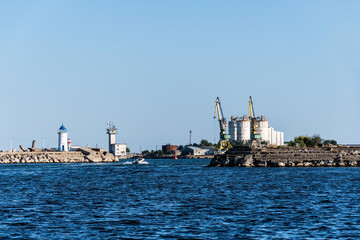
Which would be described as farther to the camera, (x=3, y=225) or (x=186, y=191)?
Result: (x=186, y=191)

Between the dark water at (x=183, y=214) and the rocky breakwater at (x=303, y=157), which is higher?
the rocky breakwater at (x=303, y=157)

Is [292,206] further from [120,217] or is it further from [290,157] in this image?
[290,157]

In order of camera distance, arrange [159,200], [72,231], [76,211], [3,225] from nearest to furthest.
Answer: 1. [72,231]
2. [3,225]
3. [76,211]
4. [159,200]

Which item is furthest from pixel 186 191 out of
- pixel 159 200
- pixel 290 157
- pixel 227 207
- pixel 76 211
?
pixel 290 157

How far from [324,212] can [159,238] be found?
16.6 metres

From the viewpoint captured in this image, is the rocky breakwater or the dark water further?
the rocky breakwater

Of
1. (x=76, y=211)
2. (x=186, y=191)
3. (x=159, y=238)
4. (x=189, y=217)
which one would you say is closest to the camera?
(x=159, y=238)

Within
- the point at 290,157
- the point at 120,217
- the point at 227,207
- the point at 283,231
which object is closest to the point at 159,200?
the point at 227,207

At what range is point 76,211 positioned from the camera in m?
47.2

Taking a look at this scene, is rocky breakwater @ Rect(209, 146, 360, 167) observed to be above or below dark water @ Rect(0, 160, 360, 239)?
above

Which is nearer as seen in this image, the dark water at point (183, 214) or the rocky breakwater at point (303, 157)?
the dark water at point (183, 214)

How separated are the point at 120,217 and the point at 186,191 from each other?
79.2 ft

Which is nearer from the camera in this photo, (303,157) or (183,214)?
(183,214)

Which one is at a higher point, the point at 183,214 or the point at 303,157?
the point at 303,157
